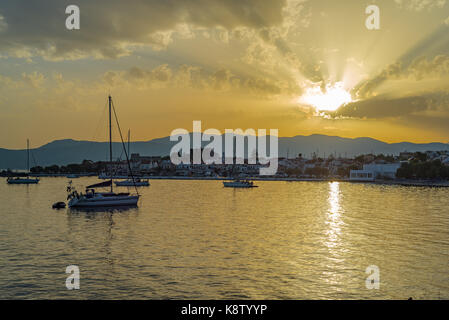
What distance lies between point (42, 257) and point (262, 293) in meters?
14.5

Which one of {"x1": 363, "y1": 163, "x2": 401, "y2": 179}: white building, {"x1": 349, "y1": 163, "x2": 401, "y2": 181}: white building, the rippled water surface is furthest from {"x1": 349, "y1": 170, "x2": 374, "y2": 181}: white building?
the rippled water surface

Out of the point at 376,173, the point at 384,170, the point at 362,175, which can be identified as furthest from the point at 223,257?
the point at 384,170

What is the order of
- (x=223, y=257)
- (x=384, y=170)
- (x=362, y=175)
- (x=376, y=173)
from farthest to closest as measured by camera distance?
(x=362, y=175)
(x=384, y=170)
(x=376, y=173)
(x=223, y=257)

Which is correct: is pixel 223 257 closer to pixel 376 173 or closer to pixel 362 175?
pixel 362 175

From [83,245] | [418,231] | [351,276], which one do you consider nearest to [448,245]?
[418,231]

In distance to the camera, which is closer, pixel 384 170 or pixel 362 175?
pixel 384 170

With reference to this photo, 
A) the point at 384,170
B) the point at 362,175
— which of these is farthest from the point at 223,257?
the point at 384,170

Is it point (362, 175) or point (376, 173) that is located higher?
point (376, 173)

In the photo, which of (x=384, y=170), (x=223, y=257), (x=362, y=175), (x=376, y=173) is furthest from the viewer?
(x=362, y=175)

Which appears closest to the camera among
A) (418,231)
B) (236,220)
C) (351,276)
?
(351,276)

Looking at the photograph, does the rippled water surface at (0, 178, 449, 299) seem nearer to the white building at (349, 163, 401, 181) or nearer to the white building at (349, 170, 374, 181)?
the white building at (349, 170, 374, 181)

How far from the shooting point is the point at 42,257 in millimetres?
22391

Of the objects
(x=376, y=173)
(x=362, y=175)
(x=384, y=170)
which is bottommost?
(x=362, y=175)
